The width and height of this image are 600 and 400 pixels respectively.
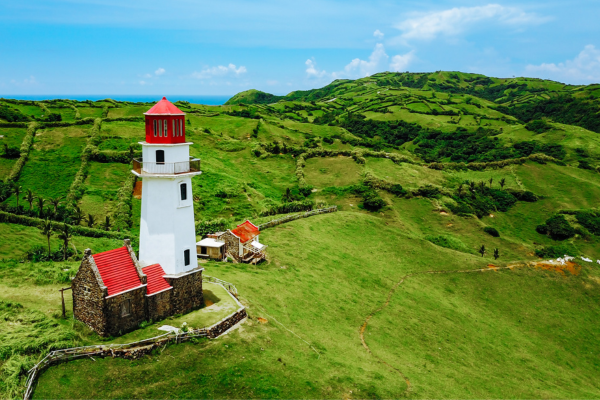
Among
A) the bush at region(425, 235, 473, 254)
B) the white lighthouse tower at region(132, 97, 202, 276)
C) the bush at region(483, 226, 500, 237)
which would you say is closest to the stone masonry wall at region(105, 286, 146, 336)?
the white lighthouse tower at region(132, 97, 202, 276)

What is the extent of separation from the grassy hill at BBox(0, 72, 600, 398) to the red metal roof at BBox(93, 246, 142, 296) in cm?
287

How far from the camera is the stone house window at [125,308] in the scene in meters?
21.1

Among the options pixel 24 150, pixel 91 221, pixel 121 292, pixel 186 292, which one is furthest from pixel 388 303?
pixel 24 150

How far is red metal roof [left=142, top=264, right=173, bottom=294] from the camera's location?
22688 millimetres

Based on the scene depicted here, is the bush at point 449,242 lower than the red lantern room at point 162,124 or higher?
lower

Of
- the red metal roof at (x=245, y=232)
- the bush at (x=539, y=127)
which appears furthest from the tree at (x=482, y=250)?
the bush at (x=539, y=127)

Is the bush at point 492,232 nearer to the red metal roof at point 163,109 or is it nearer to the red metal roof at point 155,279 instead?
the red metal roof at point 155,279

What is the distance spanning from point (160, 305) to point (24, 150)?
58.7 m

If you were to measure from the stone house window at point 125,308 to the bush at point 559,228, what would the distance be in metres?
74.9

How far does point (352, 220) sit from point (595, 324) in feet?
101

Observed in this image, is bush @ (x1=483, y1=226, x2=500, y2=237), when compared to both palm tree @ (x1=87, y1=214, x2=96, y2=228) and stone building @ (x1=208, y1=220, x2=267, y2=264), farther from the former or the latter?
palm tree @ (x1=87, y1=214, x2=96, y2=228)

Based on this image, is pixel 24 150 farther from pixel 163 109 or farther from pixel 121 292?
pixel 121 292

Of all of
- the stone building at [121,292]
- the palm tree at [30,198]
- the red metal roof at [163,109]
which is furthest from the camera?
the palm tree at [30,198]

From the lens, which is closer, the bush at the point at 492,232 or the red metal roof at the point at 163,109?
the red metal roof at the point at 163,109
